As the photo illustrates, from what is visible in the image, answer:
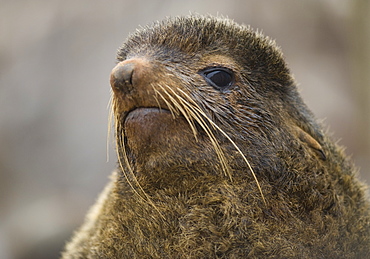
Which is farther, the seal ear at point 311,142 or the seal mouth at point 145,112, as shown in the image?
the seal ear at point 311,142

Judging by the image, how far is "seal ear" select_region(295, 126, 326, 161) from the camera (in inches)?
109

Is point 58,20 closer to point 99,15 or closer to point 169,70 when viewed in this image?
point 99,15

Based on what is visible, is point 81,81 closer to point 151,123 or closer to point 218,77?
point 218,77

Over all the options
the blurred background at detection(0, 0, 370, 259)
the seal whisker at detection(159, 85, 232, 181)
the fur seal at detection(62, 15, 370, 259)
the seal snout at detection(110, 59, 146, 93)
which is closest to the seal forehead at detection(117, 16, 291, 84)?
the fur seal at detection(62, 15, 370, 259)

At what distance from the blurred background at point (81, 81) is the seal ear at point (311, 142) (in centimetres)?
356

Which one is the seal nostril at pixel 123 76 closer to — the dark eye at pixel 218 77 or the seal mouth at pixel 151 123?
the seal mouth at pixel 151 123

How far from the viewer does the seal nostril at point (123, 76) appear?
2396 mm

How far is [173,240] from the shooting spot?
2557mm

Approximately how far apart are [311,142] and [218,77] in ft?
2.01

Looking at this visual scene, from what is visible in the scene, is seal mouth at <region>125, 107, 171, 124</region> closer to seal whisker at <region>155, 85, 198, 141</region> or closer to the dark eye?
seal whisker at <region>155, 85, 198, 141</region>

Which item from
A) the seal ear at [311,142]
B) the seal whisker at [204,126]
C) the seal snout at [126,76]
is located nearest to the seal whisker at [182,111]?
the seal whisker at [204,126]

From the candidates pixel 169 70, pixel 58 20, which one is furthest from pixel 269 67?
pixel 58 20

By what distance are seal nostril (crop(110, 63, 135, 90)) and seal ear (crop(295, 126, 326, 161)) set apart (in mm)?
940

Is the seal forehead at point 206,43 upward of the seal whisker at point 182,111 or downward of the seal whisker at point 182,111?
upward
